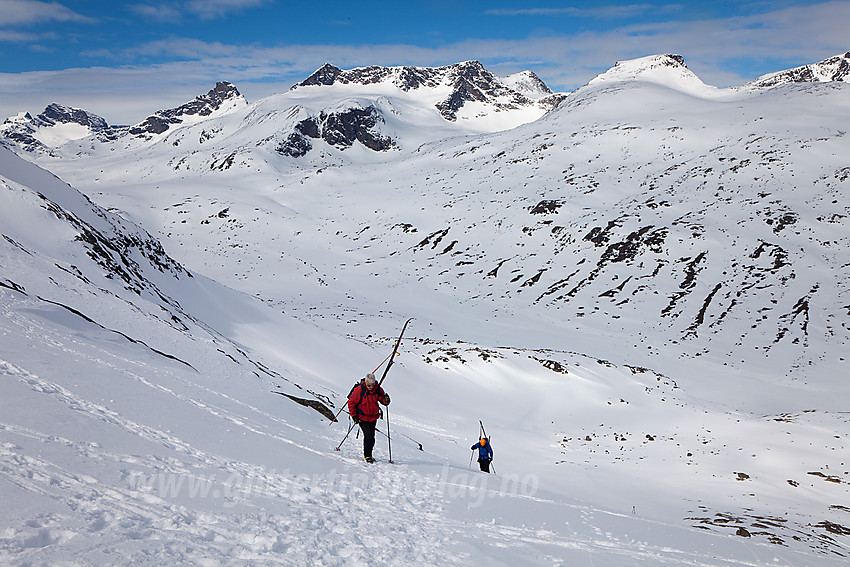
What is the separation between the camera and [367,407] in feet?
29.5

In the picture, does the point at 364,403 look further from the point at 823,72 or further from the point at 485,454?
the point at 823,72

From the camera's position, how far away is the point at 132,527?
13.2ft

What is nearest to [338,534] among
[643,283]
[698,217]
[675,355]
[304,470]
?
[304,470]

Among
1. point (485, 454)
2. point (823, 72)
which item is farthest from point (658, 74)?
point (485, 454)

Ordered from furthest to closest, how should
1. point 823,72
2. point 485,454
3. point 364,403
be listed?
point 823,72 < point 485,454 < point 364,403

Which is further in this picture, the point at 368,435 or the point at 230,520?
the point at 368,435

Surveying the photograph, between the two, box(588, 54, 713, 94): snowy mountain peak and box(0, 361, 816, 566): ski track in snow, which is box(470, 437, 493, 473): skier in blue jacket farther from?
box(588, 54, 713, 94): snowy mountain peak

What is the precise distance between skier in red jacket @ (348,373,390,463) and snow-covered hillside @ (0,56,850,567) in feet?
1.80

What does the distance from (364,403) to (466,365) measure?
16013mm

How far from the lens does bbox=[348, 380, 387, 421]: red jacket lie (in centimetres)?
894

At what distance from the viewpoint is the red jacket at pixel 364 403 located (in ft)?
29.3

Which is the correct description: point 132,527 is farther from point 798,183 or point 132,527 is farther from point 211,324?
point 798,183

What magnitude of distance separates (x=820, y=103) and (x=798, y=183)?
38983 millimetres

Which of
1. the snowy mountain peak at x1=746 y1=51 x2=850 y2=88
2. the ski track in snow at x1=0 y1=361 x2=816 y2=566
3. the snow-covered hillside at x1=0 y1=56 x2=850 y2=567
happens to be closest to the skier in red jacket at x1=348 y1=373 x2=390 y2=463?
the snow-covered hillside at x1=0 y1=56 x2=850 y2=567
